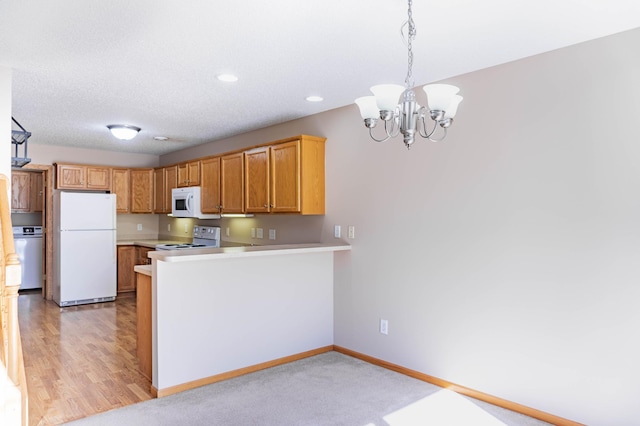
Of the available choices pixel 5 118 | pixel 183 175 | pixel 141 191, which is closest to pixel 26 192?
pixel 141 191

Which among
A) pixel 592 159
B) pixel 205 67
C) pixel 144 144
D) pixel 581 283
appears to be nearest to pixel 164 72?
pixel 205 67

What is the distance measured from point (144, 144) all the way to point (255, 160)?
2.55 meters

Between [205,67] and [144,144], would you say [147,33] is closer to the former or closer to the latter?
[205,67]

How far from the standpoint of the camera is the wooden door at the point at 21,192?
24.1 feet

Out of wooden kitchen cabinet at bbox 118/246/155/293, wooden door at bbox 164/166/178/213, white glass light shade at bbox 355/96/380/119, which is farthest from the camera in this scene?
wooden kitchen cabinet at bbox 118/246/155/293

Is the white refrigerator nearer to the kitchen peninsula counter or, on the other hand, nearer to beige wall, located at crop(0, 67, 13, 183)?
the kitchen peninsula counter

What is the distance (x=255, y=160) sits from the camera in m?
4.64

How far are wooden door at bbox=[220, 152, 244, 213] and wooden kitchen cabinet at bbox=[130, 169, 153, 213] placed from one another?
239 centimetres

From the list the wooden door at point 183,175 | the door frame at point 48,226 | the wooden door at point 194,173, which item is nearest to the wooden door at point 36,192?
the door frame at point 48,226

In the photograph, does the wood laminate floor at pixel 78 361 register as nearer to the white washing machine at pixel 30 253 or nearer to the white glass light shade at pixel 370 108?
the white washing machine at pixel 30 253

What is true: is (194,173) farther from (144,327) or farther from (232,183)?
(144,327)

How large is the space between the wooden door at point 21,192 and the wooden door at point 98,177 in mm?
1765

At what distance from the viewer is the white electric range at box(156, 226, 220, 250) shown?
19.5 feet

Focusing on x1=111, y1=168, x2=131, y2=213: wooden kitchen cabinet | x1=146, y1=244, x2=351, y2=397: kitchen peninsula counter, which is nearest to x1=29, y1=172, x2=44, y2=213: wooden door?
x1=111, y1=168, x2=131, y2=213: wooden kitchen cabinet
